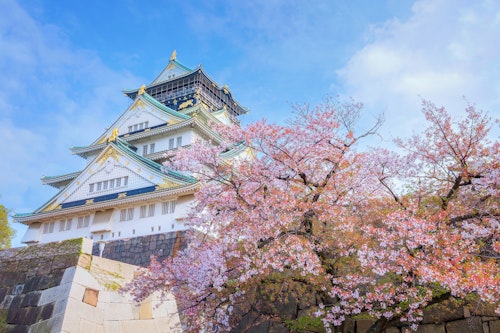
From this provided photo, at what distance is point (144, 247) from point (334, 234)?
14978 mm

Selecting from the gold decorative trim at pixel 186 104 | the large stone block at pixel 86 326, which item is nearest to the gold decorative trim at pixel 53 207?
the gold decorative trim at pixel 186 104

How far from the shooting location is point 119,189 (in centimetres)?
2248

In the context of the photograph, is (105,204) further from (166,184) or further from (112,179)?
(166,184)

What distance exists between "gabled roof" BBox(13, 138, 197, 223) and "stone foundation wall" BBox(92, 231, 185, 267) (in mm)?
2300

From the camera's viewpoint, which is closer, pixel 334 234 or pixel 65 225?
pixel 334 234

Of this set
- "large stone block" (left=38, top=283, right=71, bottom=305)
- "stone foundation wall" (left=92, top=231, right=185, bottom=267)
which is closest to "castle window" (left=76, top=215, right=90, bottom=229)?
"stone foundation wall" (left=92, top=231, right=185, bottom=267)

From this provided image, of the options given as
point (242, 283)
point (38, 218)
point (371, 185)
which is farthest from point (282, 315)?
point (38, 218)

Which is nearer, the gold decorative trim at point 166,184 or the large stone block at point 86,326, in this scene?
the large stone block at point 86,326

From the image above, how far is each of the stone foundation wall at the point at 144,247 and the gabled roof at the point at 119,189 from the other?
2.30 meters

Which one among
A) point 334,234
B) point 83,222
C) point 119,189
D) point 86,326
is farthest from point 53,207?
point 334,234

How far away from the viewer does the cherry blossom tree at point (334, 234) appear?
5824 millimetres

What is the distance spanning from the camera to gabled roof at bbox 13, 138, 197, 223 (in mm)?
20719

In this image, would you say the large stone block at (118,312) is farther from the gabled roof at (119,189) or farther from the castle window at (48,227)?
the castle window at (48,227)

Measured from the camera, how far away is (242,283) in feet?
24.0
